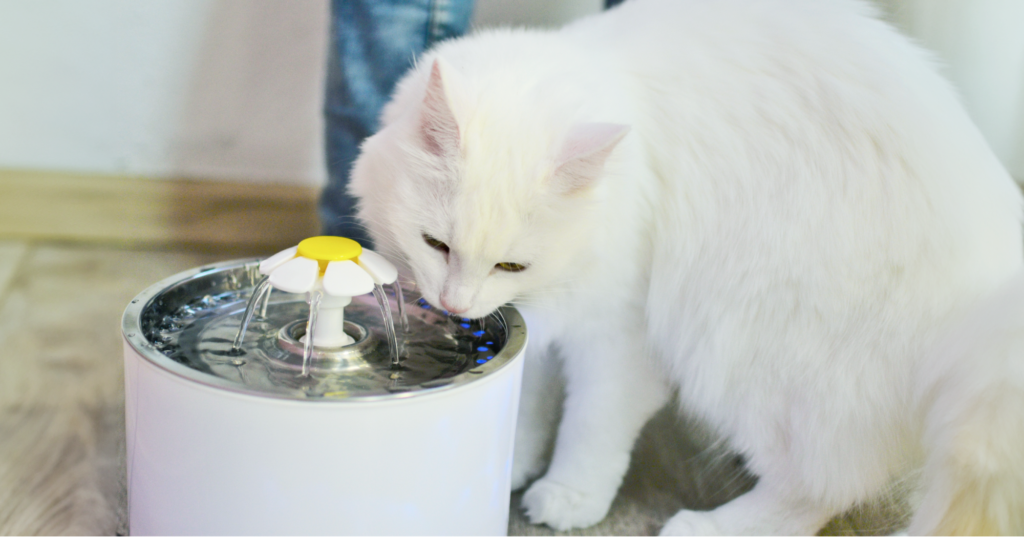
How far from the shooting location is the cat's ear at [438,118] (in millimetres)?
788

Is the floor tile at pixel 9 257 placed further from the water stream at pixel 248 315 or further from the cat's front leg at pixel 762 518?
the cat's front leg at pixel 762 518

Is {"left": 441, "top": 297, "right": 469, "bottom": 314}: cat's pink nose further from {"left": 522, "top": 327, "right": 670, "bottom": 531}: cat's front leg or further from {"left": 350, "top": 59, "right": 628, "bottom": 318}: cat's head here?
{"left": 522, "top": 327, "right": 670, "bottom": 531}: cat's front leg

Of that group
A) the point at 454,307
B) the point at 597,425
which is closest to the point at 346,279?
the point at 454,307

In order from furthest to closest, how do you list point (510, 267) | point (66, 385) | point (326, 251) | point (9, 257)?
point (9, 257)
point (66, 385)
point (510, 267)
point (326, 251)

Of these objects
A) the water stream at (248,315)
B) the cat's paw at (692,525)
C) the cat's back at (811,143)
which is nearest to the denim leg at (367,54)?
the cat's back at (811,143)

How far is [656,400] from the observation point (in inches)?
42.1

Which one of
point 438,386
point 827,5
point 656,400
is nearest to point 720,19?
point 827,5

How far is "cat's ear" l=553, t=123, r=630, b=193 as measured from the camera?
76 cm

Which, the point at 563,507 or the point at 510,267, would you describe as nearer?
the point at 510,267

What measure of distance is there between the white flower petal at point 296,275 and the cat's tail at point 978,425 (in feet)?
2.31

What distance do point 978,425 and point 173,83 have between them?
61.4 inches

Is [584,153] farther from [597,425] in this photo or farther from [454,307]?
[597,425]

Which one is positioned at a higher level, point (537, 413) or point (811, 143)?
point (811, 143)

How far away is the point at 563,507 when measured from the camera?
3.32 feet
